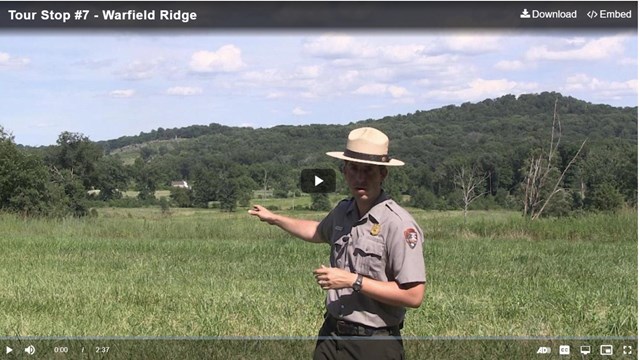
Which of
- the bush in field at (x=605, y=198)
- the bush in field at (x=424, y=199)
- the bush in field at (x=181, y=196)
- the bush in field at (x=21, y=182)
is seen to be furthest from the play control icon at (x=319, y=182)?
the bush in field at (x=605, y=198)

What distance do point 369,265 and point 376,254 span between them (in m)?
0.06

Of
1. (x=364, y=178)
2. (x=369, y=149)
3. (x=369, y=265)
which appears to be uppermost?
(x=369, y=149)

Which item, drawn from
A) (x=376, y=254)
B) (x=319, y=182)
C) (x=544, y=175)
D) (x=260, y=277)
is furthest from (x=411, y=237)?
(x=260, y=277)

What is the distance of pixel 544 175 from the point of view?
5797mm

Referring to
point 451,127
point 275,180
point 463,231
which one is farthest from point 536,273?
point 275,180

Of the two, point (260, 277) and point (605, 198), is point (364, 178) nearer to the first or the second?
point (260, 277)

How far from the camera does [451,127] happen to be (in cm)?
500

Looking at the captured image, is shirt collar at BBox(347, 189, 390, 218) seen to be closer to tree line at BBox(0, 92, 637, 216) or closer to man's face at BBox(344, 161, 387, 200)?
man's face at BBox(344, 161, 387, 200)

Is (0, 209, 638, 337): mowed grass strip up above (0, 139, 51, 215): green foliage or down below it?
below

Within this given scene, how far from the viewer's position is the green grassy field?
5.22m

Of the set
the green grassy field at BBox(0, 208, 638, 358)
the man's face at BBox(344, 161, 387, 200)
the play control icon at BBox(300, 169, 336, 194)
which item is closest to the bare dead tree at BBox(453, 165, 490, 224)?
the green grassy field at BBox(0, 208, 638, 358)

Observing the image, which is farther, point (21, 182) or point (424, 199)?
point (21, 182)

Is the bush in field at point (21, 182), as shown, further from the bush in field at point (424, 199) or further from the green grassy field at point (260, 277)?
the bush in field at point (424, 199)

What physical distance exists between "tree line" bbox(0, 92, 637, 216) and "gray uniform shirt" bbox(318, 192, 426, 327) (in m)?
1.06
